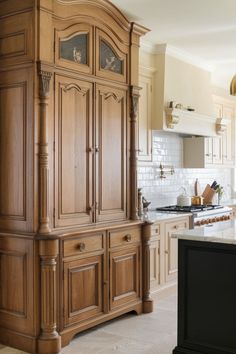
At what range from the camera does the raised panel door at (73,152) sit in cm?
379

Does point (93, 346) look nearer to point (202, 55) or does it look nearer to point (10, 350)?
point (10, 350)

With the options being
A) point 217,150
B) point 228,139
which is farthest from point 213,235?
point 228,139

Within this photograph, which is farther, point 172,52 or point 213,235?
point 172,52

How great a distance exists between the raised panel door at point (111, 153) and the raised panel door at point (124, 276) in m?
0.35

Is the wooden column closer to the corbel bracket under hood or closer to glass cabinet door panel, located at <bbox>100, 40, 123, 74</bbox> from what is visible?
glass cabinet door panel, located at <bbox>100, 40, 123, 74</bbox>

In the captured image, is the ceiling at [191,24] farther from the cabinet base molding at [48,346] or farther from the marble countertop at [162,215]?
the cabinet base molding at [48,346]

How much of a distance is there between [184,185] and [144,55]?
2119 millimetres

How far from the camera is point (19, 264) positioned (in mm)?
3695

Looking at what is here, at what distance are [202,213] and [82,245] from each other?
7.94 feet

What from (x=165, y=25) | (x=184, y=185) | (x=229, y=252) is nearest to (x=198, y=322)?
(x=229, y=252)

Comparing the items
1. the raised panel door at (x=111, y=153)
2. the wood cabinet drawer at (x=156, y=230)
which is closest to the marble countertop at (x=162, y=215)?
the wood cabinet drawer at (x=156, y=230)

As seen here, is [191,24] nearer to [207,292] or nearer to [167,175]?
[167,175]

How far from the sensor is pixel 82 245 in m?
3.89

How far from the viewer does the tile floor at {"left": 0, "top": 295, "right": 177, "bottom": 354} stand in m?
3.70
